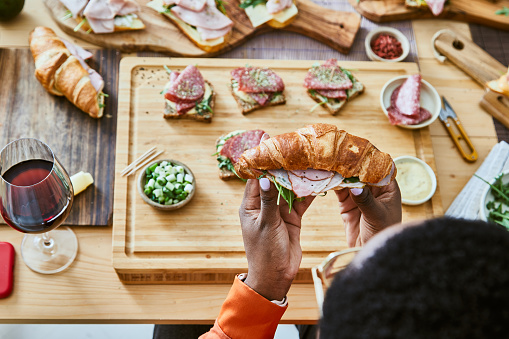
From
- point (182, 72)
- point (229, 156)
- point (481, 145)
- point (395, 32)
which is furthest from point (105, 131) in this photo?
point (481, 145)

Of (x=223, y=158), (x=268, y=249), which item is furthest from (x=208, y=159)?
(x=268, y=249)

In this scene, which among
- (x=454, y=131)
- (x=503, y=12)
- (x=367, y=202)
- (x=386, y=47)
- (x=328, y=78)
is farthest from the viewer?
(x=503, y=12)

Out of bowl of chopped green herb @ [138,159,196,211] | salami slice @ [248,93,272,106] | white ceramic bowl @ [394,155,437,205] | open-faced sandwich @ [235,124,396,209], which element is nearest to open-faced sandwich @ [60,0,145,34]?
salami slice @ [248,93,272,106]

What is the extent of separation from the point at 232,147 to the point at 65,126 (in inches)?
36.5

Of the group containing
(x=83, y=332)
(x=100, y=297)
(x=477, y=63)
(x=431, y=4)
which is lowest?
(x=83, y=332)

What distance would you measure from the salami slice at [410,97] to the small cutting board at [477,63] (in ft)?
1.46

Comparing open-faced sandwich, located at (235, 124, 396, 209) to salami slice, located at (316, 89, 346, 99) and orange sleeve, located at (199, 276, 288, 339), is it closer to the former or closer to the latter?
orange sleeve, located at (199, 276, 288, 339)

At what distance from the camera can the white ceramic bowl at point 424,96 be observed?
2.48m

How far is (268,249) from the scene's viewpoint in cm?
178

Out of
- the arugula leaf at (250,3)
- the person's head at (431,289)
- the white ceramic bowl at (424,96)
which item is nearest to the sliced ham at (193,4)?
the arugula leaf at (250,3)

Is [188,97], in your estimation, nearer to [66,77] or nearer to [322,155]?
[66,77]

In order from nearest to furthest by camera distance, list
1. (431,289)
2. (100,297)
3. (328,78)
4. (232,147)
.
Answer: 1. (431,289)
2. (100,297)
3. (232,147)
4. (328,78)

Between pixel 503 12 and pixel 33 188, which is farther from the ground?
pixel 503 12

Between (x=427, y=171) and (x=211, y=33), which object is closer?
(x=427, y=171)
